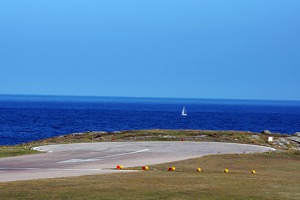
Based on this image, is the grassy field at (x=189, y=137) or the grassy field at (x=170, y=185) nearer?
the grassy field at (x=170, y=185)

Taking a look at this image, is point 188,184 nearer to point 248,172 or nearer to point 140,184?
point 140,184

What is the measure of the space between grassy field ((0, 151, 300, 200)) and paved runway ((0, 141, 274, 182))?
210 centimetres

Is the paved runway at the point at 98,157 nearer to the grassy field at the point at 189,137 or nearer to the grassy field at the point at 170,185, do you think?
the grassy field at the point at 170,185

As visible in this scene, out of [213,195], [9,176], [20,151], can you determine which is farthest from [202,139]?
[213,195]

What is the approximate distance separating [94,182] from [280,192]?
19.6 feet

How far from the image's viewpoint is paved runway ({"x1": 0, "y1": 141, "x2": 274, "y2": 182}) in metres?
24.4

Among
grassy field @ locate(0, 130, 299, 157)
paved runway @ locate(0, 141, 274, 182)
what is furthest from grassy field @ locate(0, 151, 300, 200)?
grassy field @ locate(0, 130, 299, 157)

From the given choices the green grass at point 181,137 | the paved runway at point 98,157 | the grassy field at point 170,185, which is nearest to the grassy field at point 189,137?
the green grass at point 181,137

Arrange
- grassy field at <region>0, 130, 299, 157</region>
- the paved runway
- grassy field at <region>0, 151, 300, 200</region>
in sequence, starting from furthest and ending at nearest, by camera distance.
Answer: grassy field at <region>0, 130, 299, 157</region> → the paved runway → grassy field at <region>0, 151, 300, 200</region>

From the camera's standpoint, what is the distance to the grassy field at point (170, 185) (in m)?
17.9

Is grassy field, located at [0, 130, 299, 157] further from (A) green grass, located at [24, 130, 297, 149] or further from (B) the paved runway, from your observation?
(B) the paved runway

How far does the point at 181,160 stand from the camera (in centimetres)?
2992

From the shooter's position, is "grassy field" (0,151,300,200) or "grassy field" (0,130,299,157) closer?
"grassy field" (0,151,300,200)

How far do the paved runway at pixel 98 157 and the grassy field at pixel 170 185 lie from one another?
82.6 inches
